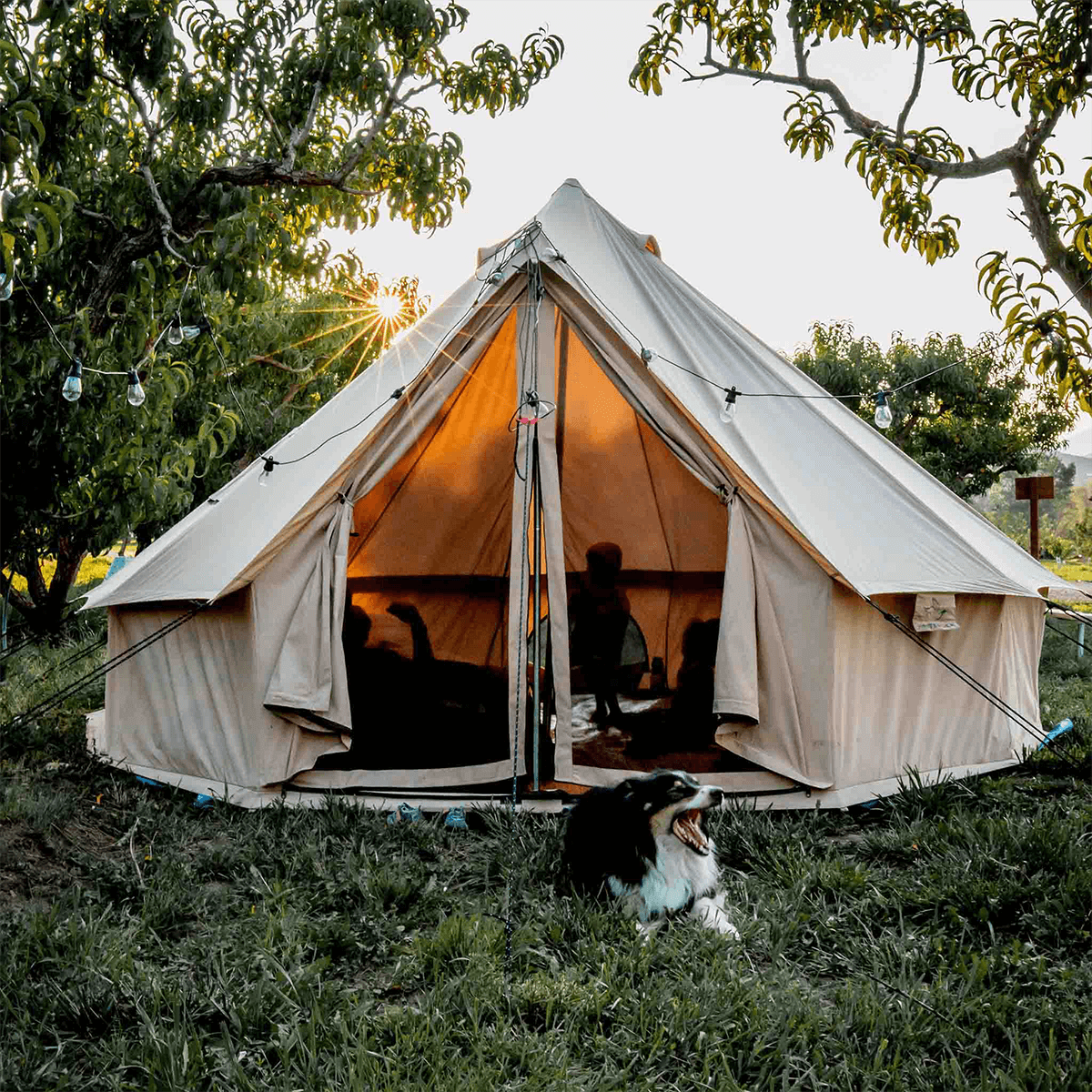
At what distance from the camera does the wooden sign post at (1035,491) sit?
9234 millimetres

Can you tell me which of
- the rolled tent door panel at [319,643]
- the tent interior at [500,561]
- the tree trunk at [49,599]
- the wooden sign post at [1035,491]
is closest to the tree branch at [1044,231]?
the tent interior at [500,561]

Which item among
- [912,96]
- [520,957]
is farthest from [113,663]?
[912,96]

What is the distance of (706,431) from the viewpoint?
14.0 feet

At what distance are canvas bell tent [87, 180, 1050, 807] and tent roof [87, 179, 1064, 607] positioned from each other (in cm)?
2

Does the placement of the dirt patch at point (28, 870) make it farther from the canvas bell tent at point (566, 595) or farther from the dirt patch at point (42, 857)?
the canvas bell tent at point (566, 595)

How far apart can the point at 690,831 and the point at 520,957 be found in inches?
25.3

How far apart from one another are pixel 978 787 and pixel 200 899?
3.02 metres

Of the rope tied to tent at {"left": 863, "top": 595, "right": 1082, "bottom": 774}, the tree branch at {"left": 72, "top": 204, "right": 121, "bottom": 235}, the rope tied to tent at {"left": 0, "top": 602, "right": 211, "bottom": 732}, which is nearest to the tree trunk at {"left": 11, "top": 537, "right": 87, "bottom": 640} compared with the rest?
the rope tied to tent at {"left": 0, "top": 602, "right": 211, "bottom": 732}

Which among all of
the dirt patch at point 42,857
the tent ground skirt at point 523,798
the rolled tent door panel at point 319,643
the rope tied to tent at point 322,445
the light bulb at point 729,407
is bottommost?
the dirt patch at point 42,857

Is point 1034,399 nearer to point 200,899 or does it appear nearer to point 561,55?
point 561,55

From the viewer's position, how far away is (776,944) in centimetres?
280

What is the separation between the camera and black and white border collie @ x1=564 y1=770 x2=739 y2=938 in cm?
294

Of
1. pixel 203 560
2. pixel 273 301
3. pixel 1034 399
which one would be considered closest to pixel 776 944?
pixel 203 560

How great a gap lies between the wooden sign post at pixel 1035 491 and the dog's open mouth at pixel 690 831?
7090 millimetres
